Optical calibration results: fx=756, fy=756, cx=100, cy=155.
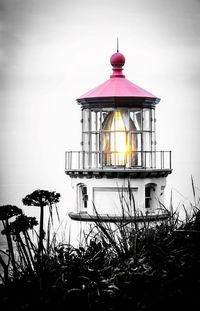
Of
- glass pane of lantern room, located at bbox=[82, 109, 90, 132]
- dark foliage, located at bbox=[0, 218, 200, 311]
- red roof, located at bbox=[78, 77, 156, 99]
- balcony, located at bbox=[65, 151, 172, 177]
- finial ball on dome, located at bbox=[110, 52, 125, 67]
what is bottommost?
dark foliage, located at bbox=[0, 218, 200, 311]

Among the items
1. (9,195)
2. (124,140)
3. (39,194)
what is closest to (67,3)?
(9,195)

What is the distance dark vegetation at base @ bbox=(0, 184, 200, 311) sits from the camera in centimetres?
429

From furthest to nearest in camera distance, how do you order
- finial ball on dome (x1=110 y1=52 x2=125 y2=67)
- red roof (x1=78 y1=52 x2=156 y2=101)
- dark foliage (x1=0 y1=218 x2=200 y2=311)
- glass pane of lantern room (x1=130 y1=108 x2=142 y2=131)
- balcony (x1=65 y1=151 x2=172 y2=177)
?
1. finial ball on dome (x1=110 y1=52 x2=125 y2=67)
2. glass pane of lantern room (x1=130 y1=108 x2=142 y2=131)
3. red roof (x1=78 y1=52 x2=156 y2=101)
4. balcony (x1=65 y1=151 x2=172 y2=177)
5. dark foliage (x1=0 y1=218 x2=200 y2=311)

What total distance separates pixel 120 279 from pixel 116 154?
617 cm

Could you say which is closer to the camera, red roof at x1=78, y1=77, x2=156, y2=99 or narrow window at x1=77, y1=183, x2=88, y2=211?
red roof at x1=78, y1=77, x2=156, y2=99

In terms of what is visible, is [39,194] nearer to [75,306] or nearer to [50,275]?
[50,275]

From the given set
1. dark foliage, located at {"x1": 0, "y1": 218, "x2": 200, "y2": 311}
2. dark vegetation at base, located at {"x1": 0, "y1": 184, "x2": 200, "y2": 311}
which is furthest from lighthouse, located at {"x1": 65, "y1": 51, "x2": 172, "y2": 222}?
dark foliage, located at {"x1": 0, "y1": 218, "x2": 200, "y2": 311}

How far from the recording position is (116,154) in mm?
10758

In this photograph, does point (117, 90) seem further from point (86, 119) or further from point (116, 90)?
point (86, 119)

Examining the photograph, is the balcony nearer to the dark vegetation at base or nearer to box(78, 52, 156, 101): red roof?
box(78, 52, 156, 101): red roof

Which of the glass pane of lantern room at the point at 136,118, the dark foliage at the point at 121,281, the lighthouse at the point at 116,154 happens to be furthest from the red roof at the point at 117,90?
the dark foliage at the point at 121,281

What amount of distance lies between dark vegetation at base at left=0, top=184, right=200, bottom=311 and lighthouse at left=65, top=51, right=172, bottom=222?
17.4 feet

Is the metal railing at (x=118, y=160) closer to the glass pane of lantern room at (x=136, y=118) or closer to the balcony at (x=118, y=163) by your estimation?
the balcony at (x=118, y=163)

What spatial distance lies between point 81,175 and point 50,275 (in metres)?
6.12
